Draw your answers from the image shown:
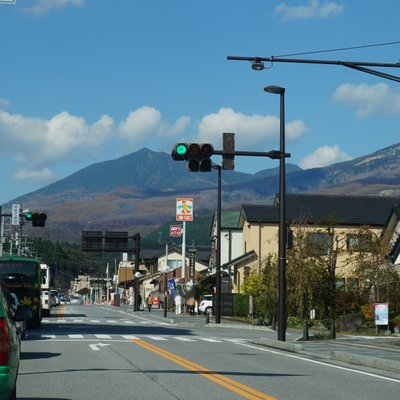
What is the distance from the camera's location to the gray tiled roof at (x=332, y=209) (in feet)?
248

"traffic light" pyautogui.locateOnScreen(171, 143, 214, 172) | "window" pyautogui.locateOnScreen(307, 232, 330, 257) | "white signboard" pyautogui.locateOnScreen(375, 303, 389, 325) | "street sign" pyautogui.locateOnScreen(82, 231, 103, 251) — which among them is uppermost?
"street sign" pyautogui.locateOnScreen(82, 231, 103, 251)

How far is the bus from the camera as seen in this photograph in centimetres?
4188

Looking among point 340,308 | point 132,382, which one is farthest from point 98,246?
point 132,382

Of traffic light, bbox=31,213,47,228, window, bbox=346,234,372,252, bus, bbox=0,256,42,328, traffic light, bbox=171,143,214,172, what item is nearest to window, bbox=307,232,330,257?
window, bbox=346,234,372,252

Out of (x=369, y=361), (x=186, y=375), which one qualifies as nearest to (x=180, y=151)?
(x=369, y=361)

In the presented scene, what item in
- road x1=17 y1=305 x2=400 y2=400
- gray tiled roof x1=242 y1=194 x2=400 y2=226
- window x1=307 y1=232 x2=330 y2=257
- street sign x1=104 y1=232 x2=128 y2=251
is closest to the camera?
road x1=17 y1=305 x2=400 y2=400

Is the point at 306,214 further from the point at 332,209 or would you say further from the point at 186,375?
the point at 186,375

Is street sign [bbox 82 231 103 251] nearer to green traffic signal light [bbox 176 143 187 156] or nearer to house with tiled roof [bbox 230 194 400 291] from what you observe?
house with tiled roof [bbox 230 194 400 291]

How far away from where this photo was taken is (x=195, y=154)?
23719mm

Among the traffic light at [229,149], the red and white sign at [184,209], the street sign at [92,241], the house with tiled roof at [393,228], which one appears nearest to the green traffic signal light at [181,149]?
the traffic light at [229,149]

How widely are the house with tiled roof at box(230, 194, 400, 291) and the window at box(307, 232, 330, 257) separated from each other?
31357 mm

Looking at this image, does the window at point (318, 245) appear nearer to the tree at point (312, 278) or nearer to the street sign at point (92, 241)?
the tree at point (312, 278)

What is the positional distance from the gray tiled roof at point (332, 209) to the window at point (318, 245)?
32810mm

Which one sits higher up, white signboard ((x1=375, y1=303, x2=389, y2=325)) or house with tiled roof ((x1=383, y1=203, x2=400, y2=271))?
house with tiled roof ((x1=383, y1=203, x2=400, y2=271))
